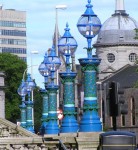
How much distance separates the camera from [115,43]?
196 metres

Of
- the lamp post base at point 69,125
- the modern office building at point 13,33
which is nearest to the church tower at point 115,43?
the modern office building at point 13,33

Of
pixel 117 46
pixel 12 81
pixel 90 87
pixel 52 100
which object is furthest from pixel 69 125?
pixel 117 46

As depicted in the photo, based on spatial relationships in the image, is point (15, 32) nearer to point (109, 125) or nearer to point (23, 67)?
point (109, 125)

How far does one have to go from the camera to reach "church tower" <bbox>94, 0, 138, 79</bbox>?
642 ft

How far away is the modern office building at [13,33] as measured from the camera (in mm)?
191625

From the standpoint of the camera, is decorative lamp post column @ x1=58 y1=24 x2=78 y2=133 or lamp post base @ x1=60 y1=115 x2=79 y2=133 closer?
lamp post base @ x1=60 y1=115 x2=79 y2=133

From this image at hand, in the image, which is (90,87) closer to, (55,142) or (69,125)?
(55,142)

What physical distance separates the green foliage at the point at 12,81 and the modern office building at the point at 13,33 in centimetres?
5639

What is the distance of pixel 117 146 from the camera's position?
1249 inches

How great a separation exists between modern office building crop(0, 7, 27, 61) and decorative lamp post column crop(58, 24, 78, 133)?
463ft

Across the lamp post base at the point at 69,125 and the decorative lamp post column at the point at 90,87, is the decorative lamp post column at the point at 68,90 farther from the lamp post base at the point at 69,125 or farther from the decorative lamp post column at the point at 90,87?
the decorative lamp post column at the point at 90,87

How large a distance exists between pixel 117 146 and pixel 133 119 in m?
143

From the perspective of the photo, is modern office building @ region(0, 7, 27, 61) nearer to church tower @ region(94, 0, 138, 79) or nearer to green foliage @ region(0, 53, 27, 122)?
church tower @ region(94, 0, 138, 79)

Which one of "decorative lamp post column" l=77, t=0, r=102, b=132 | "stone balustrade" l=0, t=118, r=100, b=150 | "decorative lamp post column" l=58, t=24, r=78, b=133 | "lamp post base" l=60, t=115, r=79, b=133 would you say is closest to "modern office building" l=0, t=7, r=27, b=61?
"decorative lamp post column" l=58, t=24, r=78, b=133
